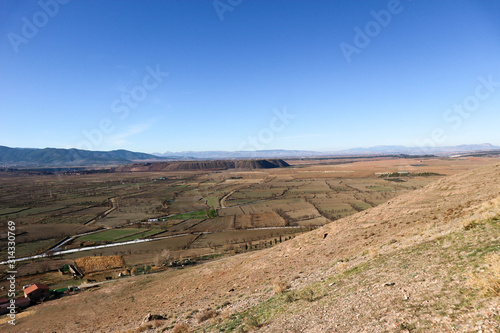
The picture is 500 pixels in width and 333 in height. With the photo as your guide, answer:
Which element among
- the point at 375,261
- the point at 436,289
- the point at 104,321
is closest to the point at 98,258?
the point at 104,321

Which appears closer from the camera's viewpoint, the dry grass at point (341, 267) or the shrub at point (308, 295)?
the shrub at point (308, 295)

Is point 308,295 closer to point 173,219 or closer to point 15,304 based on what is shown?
point 15,304

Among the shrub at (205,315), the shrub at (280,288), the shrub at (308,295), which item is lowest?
the shrub at (205,315)

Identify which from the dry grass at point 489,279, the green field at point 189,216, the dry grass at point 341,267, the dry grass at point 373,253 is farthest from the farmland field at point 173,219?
the dry grass at point 489,279

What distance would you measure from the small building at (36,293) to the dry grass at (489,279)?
143 ft

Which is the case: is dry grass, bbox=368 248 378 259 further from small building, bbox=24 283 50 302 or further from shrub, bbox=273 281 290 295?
small building, bbox=24 283 50 302

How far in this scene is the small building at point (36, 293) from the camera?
101 feet

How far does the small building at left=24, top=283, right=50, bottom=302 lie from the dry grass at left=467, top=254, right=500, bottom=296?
1716 inches

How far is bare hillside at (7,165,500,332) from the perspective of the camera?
8.77 m

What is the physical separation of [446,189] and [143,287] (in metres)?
39.2

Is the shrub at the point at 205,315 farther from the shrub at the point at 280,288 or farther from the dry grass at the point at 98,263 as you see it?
the dry grass at the point at 98,263

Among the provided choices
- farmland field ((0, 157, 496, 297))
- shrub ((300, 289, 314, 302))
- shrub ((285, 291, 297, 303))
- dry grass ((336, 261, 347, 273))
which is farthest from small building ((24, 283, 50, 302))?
dry grass ((336, 261, 347, 273))

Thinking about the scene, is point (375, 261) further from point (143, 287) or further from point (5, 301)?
point (5, 301)

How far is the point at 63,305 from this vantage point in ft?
91.8
